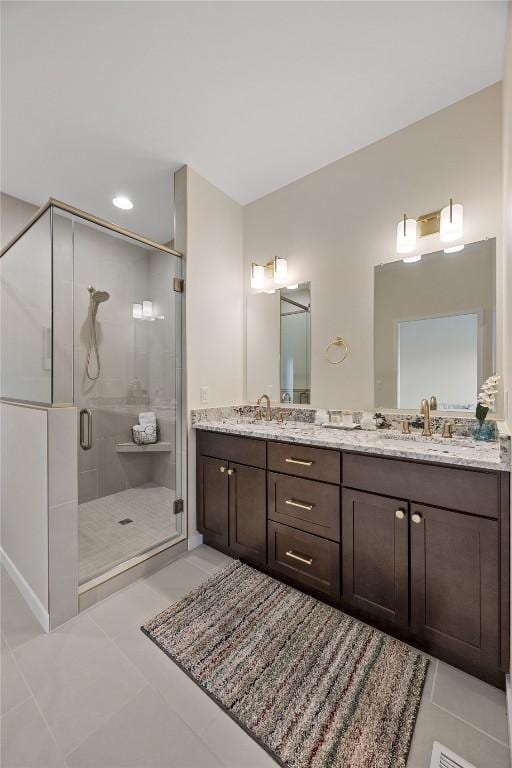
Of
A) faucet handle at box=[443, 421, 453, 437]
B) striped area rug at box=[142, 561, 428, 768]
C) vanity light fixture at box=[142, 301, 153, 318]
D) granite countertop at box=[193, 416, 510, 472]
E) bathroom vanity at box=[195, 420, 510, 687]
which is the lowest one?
striped area rug at box=[142, 561, 428, 768]

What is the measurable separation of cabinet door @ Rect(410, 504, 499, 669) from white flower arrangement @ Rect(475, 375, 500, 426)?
587 mm

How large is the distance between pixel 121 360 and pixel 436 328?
1.93 metres

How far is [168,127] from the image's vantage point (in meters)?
1.88

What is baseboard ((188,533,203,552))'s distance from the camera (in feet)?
7.13

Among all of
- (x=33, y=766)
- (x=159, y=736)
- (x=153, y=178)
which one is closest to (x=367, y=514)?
(x=159, y=736)

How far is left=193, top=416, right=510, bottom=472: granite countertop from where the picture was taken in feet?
3.84

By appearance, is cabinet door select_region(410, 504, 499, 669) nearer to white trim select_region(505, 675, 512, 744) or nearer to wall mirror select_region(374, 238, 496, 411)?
white trim select_region(505, 675, 512, 744)

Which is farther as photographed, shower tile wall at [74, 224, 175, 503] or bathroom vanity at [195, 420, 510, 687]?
shower tile wall at [74, 224, 175, 503]

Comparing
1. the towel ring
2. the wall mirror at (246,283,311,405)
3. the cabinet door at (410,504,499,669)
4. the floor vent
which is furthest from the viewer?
the wall mirror at (246,283,311,405)

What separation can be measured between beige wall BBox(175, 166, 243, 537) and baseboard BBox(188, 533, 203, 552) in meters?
0.04

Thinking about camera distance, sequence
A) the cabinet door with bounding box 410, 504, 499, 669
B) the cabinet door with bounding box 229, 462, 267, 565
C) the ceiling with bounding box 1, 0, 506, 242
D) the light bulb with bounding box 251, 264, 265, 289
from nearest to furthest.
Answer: the cabinet door with bounding box 410, 504, 499, 669, the ceiling with bounding box 1, 0, 506, 242, the cabinet door with bounding box 229, 462, 267, 565, the light bulb with bounding box 251, 264, 265, 289

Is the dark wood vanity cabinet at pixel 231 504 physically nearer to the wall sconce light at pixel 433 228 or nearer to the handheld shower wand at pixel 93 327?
the handheld shower wand at pixel 93 327

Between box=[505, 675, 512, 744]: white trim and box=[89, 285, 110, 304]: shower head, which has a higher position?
box=[89, 285, 110, 304]: shower head

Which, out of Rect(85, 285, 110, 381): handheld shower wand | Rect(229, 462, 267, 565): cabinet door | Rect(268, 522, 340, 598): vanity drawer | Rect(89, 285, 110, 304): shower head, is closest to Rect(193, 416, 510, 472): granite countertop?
Rect(229, 462, 267, 565): cabinet door
